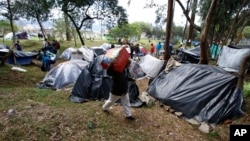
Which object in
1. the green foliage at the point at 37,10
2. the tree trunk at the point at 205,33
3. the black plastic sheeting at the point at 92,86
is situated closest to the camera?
the black plastic sheeting at the point at 92,86

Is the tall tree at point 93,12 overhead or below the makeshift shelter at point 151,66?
overhead

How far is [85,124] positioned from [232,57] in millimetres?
8167

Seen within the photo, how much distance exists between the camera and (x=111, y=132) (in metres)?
4.31

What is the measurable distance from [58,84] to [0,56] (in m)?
5.56

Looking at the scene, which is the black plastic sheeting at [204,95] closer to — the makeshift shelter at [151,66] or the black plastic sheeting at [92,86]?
the black plastic sheeting at [92,86]

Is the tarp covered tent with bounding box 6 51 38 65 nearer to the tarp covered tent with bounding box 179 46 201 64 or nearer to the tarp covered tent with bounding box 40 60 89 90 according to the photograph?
the tarp covered tent with bounding box 40 60 89 90

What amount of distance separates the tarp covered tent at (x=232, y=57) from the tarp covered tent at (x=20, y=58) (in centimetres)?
1044

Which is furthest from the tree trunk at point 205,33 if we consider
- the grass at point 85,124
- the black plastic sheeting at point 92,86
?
the black plastic sheeting at point 92,86

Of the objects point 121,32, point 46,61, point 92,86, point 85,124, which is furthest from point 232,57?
point 121,32

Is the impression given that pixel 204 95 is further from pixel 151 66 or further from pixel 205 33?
pixel 151 66

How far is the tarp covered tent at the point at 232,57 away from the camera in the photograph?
9891mm

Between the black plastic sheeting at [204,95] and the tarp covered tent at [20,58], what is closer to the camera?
the black plastic sheeting at [204,95]

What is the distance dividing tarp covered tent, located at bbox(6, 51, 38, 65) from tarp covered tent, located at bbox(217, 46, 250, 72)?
34.3ft

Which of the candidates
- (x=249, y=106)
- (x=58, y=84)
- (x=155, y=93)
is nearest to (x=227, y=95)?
(x=249, y=106)
